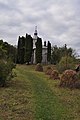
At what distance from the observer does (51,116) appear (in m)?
10.7

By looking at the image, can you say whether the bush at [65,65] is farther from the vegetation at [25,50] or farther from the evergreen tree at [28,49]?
the vegetation at [25,50]

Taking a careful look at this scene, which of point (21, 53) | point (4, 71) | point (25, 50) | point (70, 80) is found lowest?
point (70, 80)

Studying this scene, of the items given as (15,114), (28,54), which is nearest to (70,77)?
(15,114)

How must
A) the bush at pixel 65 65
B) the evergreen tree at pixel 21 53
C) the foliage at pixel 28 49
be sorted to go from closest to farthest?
the bush at pixel 65 65, the foliage at pixel 28 49, the evergreen tree at pixel 21 53

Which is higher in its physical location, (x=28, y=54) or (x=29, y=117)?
(x=28, y=54)

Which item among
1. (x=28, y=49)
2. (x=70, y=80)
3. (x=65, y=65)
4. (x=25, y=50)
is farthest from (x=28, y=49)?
(x=70, y=80)

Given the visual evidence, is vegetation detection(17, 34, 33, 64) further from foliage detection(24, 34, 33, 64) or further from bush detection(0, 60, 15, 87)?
bush detection(0, 60, 15, 87)

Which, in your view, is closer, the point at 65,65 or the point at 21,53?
the point at 65,65

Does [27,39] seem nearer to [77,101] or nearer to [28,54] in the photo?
[28,54]

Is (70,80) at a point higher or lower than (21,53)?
lower

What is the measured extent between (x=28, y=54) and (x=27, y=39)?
3.99 metres

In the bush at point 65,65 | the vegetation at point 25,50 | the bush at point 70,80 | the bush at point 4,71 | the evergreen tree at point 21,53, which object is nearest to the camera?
the bush at point 4,71

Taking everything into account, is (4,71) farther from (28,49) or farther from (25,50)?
(25,50)

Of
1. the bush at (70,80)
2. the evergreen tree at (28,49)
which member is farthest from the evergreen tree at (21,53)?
the bush at (70,80)
